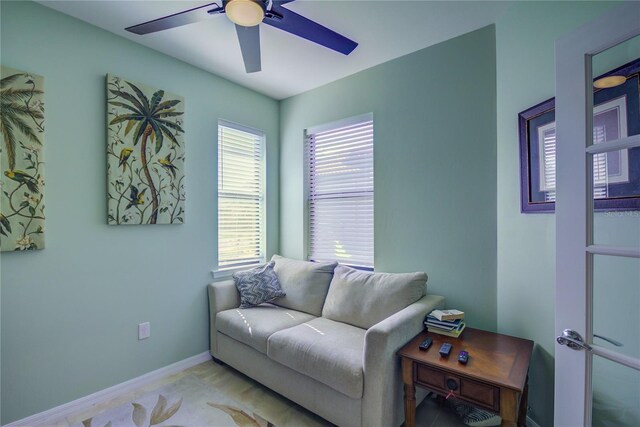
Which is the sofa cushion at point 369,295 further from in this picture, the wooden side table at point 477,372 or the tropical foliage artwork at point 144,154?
the tropical foliage artwork at point 144,154

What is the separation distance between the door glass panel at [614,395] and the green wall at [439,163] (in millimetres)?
1007

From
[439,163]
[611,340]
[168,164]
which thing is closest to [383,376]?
[611,340]

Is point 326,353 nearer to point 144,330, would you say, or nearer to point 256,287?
point 256,287

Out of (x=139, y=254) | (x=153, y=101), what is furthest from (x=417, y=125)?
(x=139, y=254)

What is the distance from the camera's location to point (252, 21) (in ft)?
5.28

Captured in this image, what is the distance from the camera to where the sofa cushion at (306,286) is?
2.62 metres

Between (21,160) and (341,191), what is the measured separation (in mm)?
2446

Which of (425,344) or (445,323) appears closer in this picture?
(425,344)

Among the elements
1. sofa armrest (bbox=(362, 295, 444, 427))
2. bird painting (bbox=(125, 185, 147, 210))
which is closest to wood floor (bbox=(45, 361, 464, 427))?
sofa armrest (bbox=(362, 295, 444, 427))

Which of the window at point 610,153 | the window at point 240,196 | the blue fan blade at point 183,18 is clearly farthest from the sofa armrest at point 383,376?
the blue fan blade at point 183,18

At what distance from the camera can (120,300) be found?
2.24 metres

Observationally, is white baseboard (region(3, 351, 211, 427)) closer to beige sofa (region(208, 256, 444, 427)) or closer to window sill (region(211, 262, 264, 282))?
beige sofa (region(208, 256, 444, 427))

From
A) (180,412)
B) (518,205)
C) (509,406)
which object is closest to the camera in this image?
(509,406)

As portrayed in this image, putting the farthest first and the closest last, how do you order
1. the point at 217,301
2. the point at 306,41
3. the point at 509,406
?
the point at 217,301 < the point at 306,41 < the point at 509,406
